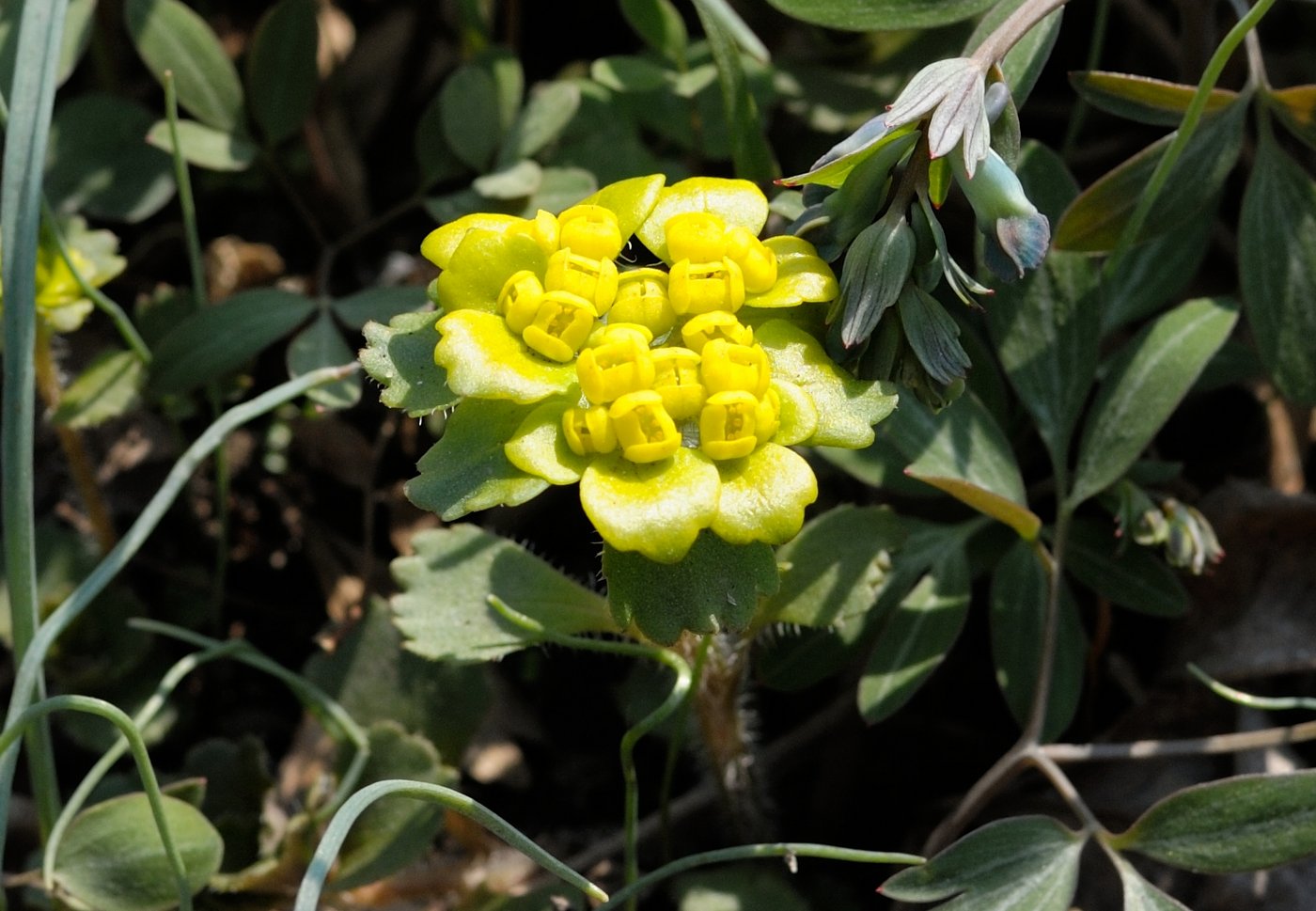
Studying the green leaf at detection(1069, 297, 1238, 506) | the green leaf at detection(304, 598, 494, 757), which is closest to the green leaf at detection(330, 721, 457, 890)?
the green leaf at detection(304, 598, 494, 757)

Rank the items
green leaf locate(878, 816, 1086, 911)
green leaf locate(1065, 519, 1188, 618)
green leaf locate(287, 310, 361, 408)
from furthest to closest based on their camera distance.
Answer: green leaf locate(287, 310, 361, 408) < green leaf locate(1065, 519, 1188, 618) < green leaf locate(878, 816, 1086, 911)

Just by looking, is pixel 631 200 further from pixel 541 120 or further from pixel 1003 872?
pixel 1003 872

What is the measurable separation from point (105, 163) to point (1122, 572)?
1936mm

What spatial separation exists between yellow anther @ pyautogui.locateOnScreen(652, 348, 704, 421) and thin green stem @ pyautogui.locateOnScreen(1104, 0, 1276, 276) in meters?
0.73

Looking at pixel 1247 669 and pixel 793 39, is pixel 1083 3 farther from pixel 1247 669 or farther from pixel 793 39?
pixel 1247 669

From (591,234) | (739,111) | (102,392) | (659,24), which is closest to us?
(591,234)

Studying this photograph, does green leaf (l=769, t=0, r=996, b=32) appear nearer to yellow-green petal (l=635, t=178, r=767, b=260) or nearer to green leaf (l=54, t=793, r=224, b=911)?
yellow-green petal (l=635, t=178, r=767, b=260)

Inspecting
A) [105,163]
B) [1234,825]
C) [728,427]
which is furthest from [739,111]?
[105,163]

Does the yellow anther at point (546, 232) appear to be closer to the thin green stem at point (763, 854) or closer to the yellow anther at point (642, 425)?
the yellow anther at point (642, 425)

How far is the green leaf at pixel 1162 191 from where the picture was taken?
1799 mm

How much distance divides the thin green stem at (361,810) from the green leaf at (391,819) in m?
0.46

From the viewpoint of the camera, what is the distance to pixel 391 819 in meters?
1.96

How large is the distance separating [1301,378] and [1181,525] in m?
0.27

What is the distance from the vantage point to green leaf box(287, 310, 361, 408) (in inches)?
81.0
